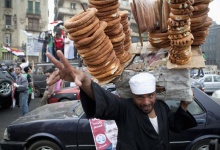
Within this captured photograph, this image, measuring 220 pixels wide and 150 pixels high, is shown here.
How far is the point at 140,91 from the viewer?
1.86 meters

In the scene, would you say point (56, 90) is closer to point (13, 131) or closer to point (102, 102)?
point (13, 131)

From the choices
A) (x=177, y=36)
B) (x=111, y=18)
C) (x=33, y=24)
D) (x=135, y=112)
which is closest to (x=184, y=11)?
(x=177, y=36)

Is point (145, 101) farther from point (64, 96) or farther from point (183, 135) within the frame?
point (64, 96)

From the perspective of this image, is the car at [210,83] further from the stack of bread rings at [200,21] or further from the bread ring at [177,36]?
the bread ring at [177,36]

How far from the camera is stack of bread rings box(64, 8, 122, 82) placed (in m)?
1.58

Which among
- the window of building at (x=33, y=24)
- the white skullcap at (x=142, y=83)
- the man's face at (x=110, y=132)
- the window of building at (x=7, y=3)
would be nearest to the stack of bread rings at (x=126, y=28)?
the white skullcap at (x=142, y=83)

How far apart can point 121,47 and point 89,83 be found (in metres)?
0.40

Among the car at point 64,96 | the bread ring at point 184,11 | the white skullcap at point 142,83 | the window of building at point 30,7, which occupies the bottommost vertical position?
the car at point 64,96

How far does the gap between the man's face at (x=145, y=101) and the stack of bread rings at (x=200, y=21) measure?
56 centimetres

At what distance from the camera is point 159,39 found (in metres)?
1.94

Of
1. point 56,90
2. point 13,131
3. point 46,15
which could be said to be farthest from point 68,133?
point 46,15

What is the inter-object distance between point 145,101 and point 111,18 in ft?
2.23

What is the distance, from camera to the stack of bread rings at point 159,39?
1.91m

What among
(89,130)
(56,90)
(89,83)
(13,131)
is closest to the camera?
(89,83)
